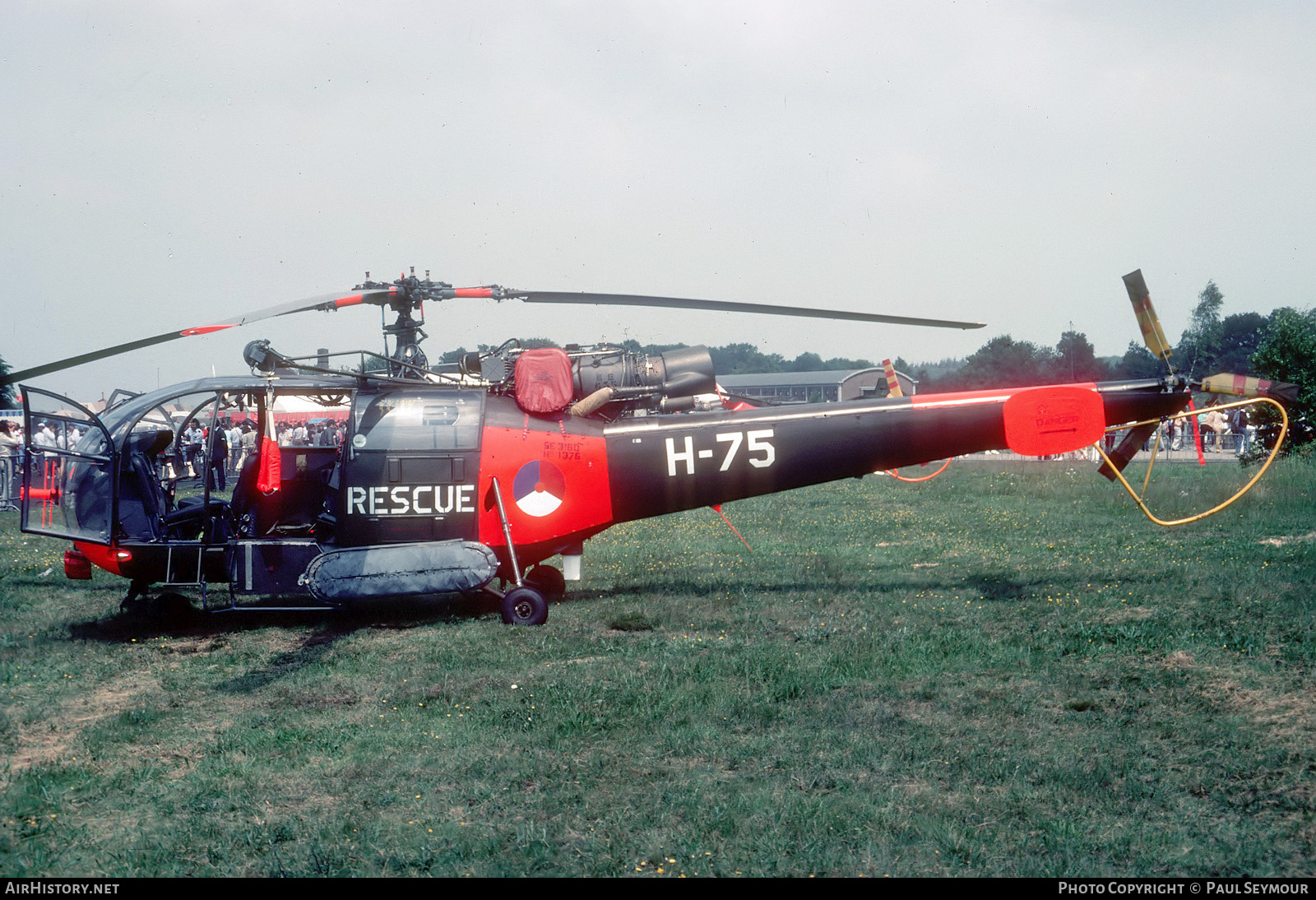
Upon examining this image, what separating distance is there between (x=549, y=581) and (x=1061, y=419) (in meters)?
5.84

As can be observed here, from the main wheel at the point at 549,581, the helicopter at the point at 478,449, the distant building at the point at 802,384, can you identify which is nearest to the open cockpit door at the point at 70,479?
the helicopter at the point at 478,449

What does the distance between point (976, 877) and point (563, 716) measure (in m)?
3.02

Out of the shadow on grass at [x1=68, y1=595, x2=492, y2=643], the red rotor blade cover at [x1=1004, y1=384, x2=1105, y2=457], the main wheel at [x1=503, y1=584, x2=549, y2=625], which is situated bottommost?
the shadow on grass at [x1=68, y1=595, x2=492, y2=643]

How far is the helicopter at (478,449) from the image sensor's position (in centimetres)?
889

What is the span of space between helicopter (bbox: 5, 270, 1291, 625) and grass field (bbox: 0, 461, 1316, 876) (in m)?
0.77

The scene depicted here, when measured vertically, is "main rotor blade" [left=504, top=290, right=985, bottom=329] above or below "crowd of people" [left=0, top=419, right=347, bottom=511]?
above

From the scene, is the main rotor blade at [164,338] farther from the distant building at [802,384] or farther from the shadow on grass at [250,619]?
the distant building at [802,384]

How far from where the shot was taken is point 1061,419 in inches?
368

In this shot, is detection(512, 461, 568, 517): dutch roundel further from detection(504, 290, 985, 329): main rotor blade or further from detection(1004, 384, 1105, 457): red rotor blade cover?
detection(1004, 384, 1105, 457): red rotor blade cover

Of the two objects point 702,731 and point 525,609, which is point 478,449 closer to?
point 525,609

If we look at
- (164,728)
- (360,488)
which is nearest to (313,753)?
(164,728)

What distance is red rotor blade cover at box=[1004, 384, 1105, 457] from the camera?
933 centimetres

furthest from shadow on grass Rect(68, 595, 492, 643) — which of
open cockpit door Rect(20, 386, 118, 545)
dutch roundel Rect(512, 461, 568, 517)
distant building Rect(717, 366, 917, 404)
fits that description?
distant building Rect(717, 366, 917, 404)

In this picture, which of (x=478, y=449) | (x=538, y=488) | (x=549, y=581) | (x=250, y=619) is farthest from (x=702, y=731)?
(x=250, y=619)
